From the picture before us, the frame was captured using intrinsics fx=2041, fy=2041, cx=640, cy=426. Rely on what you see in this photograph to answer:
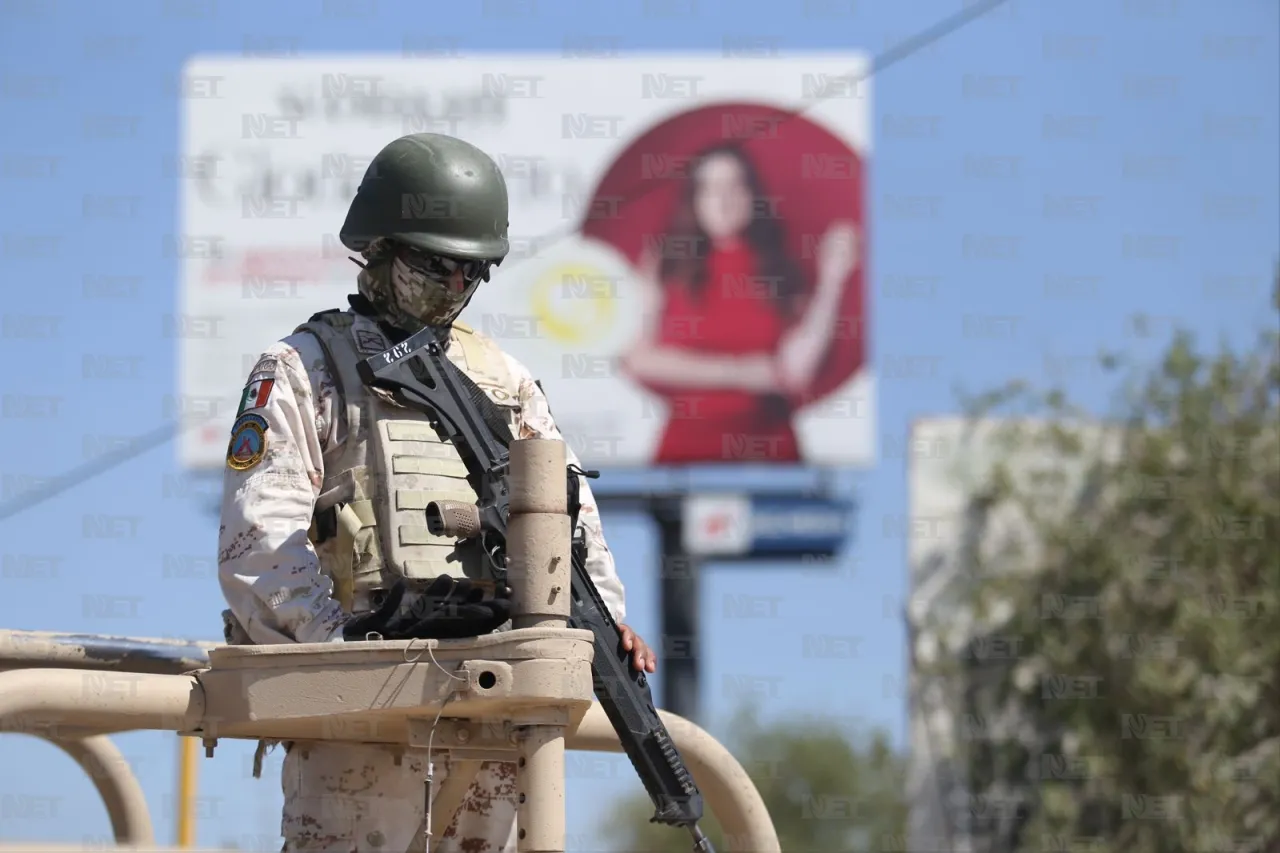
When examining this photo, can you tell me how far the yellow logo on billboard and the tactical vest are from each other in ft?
45.0

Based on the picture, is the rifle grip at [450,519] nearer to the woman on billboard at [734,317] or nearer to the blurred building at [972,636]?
the blurred building at [972,636]

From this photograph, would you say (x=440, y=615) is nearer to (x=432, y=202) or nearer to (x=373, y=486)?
(x=373, y=486)

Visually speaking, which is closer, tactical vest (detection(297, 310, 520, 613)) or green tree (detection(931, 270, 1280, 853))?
tactical vest (detection(297, 310, 520, 613))

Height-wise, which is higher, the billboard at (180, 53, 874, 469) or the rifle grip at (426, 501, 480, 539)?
the billboard at (180, 53, 874, 469)

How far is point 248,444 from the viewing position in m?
3.58

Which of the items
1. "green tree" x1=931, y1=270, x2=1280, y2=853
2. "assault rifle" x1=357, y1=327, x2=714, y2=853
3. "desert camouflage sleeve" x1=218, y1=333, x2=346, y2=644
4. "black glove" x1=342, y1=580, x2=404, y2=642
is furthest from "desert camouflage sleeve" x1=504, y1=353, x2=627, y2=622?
"green tree" x1=931, y1=270, x2=1280, y2=853

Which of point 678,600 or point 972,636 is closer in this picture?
point 972,636

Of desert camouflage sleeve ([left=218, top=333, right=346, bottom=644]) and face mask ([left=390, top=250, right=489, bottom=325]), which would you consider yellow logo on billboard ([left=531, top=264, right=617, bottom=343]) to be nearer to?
face mask ([left=390, top=250, right=489, bottom=325])

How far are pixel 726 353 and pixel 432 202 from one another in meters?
13.5

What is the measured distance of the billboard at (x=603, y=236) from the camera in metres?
17.1

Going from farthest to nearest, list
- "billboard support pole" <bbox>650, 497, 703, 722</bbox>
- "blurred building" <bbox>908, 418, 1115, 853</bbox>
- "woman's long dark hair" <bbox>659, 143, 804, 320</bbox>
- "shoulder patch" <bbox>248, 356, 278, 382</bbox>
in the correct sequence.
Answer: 1. "woman's long dark hair" <bbox>659, 143, 804, 320</bbox>
2. "billboard support pole" <bbox>650, 497, 703, 722</bbox>
3. "blurred building" <bbox>908, 418, 1115, 853</bbox>
4. "shoulder patch" <bbox>248, 356, 278, 382</bbox>

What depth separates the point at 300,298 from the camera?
17.2m

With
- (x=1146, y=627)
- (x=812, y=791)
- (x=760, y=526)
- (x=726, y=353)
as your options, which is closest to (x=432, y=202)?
(x=1146, y=627)

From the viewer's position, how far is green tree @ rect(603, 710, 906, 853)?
18.5 meters
